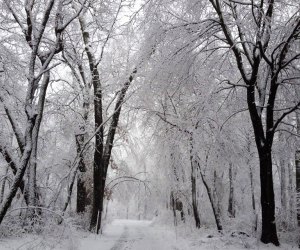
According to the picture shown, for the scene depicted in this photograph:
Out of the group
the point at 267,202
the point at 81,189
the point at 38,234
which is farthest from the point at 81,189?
the point at 267,202

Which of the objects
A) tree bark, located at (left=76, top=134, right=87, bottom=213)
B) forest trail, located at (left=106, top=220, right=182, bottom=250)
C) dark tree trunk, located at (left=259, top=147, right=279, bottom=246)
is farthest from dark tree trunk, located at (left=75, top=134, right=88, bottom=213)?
dark tree trunk, located at (left=259, top=147, right=279, bottom=246)

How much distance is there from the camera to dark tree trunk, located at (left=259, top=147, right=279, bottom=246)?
855 cm

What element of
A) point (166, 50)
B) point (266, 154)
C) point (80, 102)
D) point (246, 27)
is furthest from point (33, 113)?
point (80, 102)

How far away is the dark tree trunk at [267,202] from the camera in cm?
855

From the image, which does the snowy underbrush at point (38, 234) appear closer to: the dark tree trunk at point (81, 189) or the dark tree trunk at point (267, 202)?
the dark tree trunk at point (267, 202)

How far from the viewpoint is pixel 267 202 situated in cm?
886

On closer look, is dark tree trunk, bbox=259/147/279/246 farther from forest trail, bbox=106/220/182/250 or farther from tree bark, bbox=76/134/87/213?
tree bark, bbox=76/134/87/213

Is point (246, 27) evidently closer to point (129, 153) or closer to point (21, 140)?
point (21, 140)

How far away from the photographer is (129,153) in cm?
1877

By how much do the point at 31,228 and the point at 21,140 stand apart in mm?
2715

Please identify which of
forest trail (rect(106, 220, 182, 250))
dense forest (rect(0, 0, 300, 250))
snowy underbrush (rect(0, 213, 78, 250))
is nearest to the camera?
snowy underbrush (rect(0, 213, 78, 250))

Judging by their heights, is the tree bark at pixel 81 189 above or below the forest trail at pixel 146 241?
above

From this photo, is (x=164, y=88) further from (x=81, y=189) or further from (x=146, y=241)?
(x=81, y=189)

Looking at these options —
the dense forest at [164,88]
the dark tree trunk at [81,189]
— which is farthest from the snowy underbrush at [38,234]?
the dark tree trunk at [81,189]
